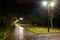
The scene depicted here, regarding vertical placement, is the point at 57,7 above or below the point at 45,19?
above

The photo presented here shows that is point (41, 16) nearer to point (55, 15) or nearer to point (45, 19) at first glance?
point (45, 19)

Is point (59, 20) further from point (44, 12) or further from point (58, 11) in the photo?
point (44, 12)

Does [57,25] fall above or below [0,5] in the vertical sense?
below

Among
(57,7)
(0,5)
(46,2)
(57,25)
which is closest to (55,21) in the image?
(57,25)

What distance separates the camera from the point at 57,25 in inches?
1428

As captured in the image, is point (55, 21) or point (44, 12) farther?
point (44, 12)

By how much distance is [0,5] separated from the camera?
23078 mm

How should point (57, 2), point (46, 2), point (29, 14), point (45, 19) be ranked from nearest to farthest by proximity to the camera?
point (46, 2) → point (57, 2) → point (45, 19) → point (29, 14)

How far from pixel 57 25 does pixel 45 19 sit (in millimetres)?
5084

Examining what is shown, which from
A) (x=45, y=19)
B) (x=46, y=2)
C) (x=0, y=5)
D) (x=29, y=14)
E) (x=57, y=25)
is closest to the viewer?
(x=46, y=2)

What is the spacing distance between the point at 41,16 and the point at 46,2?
2011 cm

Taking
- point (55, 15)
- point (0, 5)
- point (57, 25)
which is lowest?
point (57, 25)

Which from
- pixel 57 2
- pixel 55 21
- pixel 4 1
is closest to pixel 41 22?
pixel 55 21

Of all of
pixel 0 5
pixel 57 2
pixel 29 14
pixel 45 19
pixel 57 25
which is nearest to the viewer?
pixel 0 5
